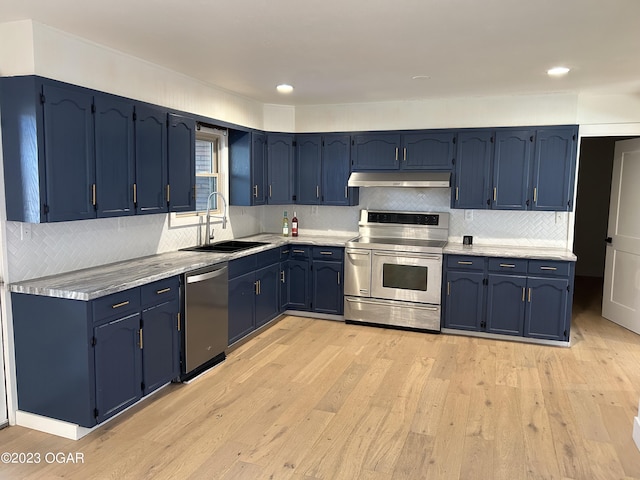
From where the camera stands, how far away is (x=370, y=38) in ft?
10.1

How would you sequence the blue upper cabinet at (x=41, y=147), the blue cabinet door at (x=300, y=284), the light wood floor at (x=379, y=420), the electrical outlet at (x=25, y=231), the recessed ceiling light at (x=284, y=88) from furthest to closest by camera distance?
the blue cabinet door at (x=300, y=284) < the recessed ceiling light at (x=284, y=88) < the electrical outlet at (x=25, y=231) < the blue upper cabinet at (x=41, y=147) < the light wood floor at (x=379, y=420)

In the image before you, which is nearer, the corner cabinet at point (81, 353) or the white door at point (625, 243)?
the corner cabinet at point (81, 353)

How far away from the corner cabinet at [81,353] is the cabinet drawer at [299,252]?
7.90 feet

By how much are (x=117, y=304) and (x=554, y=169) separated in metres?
4.23

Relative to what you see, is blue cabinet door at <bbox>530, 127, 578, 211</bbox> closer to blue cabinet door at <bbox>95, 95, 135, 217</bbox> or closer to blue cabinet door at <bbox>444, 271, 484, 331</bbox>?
blue cabinet door at <bbox>444, 271, 484, 331</bbox>

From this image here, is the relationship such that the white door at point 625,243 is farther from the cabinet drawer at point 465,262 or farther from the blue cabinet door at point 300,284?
the blue cabinet door at point 300,284

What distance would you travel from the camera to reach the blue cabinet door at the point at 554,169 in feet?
15.9

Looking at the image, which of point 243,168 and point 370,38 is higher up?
point 370,38

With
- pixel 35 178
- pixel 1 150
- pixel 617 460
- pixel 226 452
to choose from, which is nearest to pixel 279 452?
pixel 226 452

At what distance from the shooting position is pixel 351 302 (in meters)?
5.38

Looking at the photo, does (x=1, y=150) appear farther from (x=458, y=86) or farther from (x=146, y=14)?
(x=458, y=86)

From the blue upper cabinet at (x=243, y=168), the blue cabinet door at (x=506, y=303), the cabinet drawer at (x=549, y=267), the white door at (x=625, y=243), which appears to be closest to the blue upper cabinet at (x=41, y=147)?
the blue upper cabinet at (x=243, y=168)

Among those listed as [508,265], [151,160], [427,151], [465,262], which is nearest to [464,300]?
[465,262]

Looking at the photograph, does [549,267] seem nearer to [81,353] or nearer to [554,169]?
[554,169]
